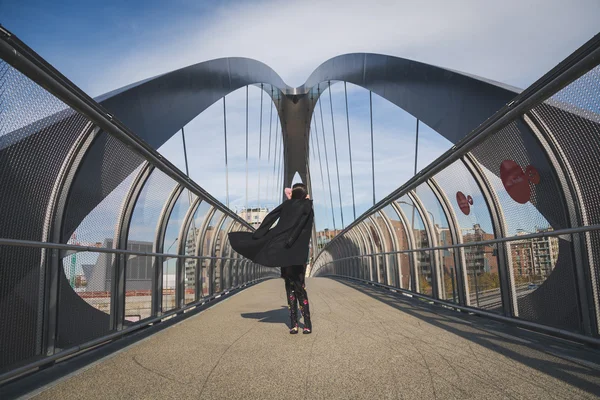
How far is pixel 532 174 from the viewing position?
3568mm

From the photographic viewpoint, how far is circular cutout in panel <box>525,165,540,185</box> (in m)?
3.51

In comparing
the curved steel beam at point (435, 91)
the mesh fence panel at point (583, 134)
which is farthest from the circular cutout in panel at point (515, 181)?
the curved steel beam at point (435, 91)

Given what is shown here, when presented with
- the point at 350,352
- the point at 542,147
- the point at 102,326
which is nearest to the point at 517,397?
the point at 350,352

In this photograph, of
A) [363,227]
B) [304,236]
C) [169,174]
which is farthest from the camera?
[363,227]

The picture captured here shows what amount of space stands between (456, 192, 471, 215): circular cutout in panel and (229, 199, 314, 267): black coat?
1.72 meters

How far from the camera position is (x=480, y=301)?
188 inches

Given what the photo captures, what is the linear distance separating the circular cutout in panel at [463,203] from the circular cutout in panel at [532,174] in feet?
4.10

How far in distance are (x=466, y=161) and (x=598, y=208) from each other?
1.70m

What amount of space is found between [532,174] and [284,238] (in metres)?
2.33

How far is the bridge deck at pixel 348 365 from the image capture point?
7.36 feet

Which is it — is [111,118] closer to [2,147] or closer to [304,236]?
[2,147]

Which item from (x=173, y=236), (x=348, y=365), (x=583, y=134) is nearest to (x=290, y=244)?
(x=348, y=365)

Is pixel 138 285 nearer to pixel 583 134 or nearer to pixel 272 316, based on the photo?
pixel 272 316

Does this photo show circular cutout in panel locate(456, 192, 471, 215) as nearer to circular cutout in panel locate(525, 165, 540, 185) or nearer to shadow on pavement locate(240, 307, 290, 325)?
circular cutout in panel locate(525, 165, 540, 185)
